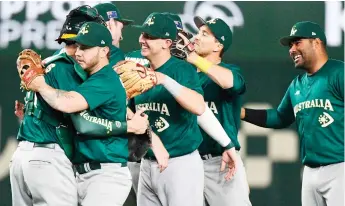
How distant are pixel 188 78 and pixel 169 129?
0.33 m

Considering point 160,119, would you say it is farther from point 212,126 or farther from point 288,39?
point 288,39

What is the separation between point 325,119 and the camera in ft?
19.4

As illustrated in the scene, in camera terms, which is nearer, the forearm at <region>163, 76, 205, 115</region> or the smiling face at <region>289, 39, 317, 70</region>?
the forearm at <region>163, 76, 205, 115</region>

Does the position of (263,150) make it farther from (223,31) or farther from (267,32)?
(223,31)

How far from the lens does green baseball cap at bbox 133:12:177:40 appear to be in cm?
568

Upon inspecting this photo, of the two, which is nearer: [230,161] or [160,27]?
[160,27]

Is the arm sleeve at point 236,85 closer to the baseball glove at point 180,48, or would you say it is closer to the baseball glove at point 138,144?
the baseball glove at point 180,48

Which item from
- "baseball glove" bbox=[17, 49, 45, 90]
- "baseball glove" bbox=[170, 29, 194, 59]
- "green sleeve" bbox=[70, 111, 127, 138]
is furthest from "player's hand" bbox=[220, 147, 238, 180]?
"baseball glove" bbox=[17, 49, 45, 90]

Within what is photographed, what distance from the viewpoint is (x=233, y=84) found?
604 cm

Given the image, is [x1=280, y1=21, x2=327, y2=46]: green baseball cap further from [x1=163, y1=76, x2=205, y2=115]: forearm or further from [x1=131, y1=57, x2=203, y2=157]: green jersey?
[x1=163, y1=76, x2=205, y2=115]: forearm

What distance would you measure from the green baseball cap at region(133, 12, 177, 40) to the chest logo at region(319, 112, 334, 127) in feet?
3.49

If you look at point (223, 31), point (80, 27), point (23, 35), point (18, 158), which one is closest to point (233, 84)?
point (223, 31)

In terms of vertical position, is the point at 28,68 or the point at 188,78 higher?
the point at 28,68

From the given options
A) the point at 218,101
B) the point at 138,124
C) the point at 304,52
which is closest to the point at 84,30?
the point at 138,124
